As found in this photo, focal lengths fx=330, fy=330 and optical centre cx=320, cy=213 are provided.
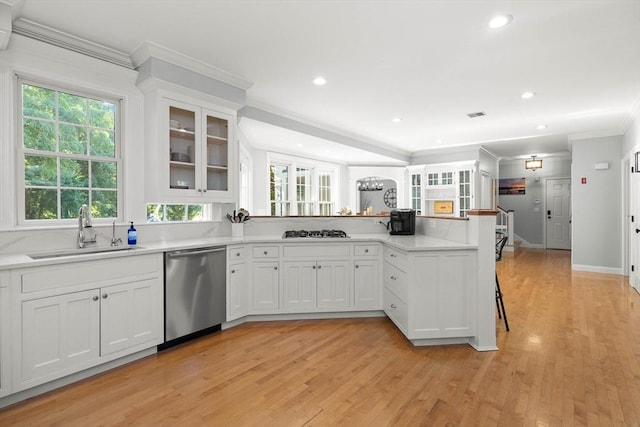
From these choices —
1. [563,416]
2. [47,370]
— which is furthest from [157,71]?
[563,416]

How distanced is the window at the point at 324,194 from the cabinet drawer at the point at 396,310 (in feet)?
15.5

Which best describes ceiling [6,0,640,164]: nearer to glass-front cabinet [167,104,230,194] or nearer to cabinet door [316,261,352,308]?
glass-front cabinet [167,104,230,194]

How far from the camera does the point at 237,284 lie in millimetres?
3492

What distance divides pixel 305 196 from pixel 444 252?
5062 mm

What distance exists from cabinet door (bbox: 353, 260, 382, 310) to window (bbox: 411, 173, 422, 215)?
5640 millimetres

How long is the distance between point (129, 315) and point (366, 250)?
2.39 meters

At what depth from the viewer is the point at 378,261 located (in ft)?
12.4

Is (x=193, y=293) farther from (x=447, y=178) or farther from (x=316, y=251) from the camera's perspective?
(x=447, y=178)

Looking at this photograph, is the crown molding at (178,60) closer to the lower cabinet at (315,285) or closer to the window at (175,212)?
the window at (175,212)

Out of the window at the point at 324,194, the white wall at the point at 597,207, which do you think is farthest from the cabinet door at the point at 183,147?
the white wall at the point at 597,207

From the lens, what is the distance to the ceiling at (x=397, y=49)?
2.41 m

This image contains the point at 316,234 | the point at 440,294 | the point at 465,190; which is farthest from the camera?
the point at 465,190

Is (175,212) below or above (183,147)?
below

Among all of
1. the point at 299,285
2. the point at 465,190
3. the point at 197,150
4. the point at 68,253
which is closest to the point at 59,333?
the point at 68,253
